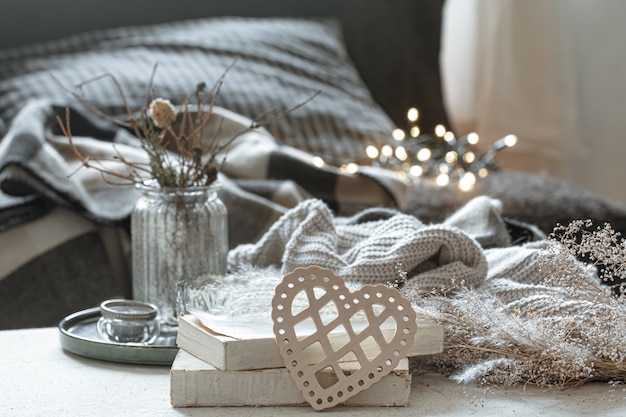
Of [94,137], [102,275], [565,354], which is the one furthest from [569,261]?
[94,137]

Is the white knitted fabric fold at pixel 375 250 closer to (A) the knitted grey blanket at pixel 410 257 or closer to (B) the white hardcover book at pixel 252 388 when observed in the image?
(A) the knitted grey blanket at pixel 410 257

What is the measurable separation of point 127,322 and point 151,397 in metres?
0.13

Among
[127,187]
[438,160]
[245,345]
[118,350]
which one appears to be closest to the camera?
[245,345]

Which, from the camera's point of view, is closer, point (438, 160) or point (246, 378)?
point (246, 378)

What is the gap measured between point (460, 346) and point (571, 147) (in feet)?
7.23

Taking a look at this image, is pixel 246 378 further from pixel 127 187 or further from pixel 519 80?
pixel 519 80

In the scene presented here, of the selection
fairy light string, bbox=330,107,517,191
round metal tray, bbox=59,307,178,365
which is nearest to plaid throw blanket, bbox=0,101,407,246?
fairy light string, bbox=330,107,517,191

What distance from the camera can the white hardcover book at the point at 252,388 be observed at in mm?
710

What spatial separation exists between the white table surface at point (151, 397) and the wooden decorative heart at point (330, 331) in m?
0.02

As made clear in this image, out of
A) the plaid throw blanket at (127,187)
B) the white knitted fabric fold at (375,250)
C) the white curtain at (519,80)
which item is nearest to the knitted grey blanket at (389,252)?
the white knitted fabric fold at (375,250)

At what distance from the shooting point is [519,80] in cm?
278

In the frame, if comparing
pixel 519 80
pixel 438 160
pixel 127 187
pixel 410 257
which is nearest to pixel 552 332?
pixel 410 257

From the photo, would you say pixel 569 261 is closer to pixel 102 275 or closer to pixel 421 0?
pixel 102 275

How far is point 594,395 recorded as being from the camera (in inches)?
29.5
